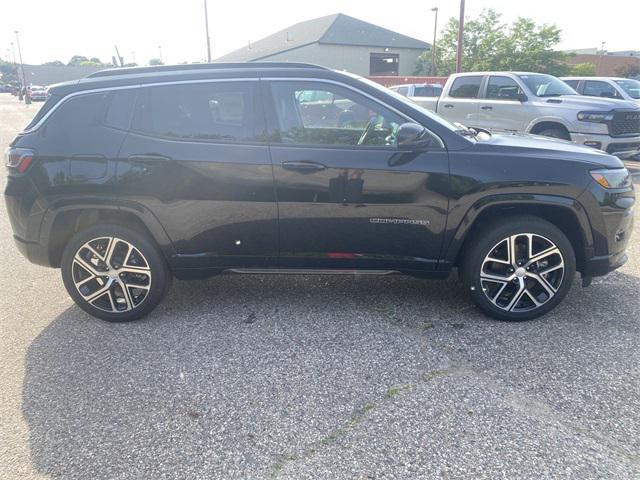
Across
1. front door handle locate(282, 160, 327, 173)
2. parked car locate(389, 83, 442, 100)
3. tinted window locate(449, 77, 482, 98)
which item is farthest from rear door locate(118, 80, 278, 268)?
parked car locate(389, 83, 442, 100)

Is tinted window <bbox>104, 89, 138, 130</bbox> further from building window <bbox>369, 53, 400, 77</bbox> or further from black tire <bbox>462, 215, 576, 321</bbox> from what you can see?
building window <bbox>369, 53, 400, 77</bbox>

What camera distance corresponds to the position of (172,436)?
8.49 feet

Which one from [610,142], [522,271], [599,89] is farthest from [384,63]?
[522,271]

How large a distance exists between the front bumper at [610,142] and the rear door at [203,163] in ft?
25.7

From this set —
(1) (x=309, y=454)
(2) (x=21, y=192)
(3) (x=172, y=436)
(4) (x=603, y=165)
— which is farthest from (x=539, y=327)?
(2) (x=21, y=192)

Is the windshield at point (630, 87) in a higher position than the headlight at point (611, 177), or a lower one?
higher

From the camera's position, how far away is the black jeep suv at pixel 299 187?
11.5 feet

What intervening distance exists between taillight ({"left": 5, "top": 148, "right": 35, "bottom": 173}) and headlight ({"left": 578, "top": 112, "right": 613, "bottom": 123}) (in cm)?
913

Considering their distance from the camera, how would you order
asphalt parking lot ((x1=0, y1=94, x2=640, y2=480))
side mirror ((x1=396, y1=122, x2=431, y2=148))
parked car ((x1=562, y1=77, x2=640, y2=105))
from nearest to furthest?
asphalt parking lot ((x1=0, y1=94, x2=640, y2=480)), side mirror ((x1=396, y1=122, x2=431, y2=148)), parked car ((x1=562, y1=77, x2=640, y2=105))

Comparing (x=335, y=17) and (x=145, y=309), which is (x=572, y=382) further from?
(x=335, y=17)

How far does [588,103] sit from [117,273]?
906 cm

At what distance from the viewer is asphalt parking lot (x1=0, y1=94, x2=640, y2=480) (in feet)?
7.87

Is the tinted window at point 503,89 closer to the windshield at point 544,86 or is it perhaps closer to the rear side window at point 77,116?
the windshield at point 544,86

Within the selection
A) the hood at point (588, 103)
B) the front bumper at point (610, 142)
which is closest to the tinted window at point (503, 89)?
the hood at point (588, 103)
